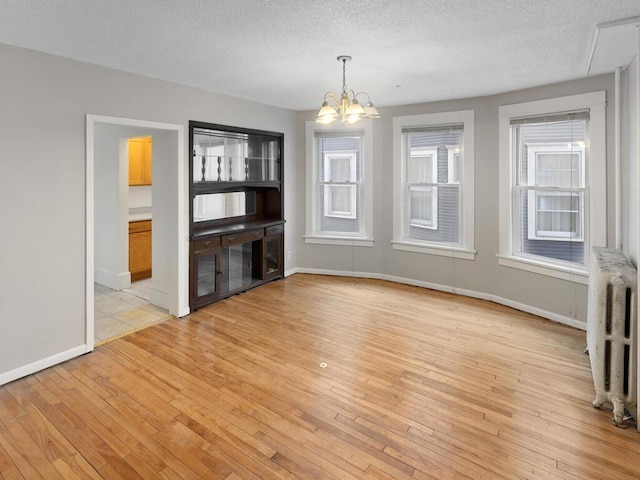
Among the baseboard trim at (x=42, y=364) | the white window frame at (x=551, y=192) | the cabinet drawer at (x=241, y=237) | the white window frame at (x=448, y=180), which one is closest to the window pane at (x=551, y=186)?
the white window frame at (x=551, y=192)

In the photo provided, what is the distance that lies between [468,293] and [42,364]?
4716mm

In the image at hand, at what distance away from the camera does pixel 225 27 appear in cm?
268

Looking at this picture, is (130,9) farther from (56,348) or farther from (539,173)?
(539,173)

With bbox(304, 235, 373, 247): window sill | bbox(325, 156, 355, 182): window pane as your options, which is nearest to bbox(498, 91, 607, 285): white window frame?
bbox(304, 235, 373, 247): window sill

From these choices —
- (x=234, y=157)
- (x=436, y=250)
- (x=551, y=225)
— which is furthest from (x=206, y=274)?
(x=551, y=225)

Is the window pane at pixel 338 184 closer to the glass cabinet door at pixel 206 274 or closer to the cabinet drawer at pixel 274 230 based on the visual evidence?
the cabinet drawer at pixel 274 230

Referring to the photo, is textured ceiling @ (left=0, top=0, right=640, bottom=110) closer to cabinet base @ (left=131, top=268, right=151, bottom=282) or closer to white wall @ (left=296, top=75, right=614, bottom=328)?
white wall @ (left=296, top=75, right=614, bottom=328)

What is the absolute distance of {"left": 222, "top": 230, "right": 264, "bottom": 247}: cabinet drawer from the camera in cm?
486

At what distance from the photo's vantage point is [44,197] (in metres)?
3.15

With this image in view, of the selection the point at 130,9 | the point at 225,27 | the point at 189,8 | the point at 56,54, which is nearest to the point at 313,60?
the point at 225,27

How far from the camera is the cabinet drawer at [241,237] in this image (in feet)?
15.9

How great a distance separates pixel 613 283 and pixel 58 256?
418 cm

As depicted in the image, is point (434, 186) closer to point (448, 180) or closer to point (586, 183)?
point (448, 180)

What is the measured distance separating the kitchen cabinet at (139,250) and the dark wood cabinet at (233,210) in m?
1.48
